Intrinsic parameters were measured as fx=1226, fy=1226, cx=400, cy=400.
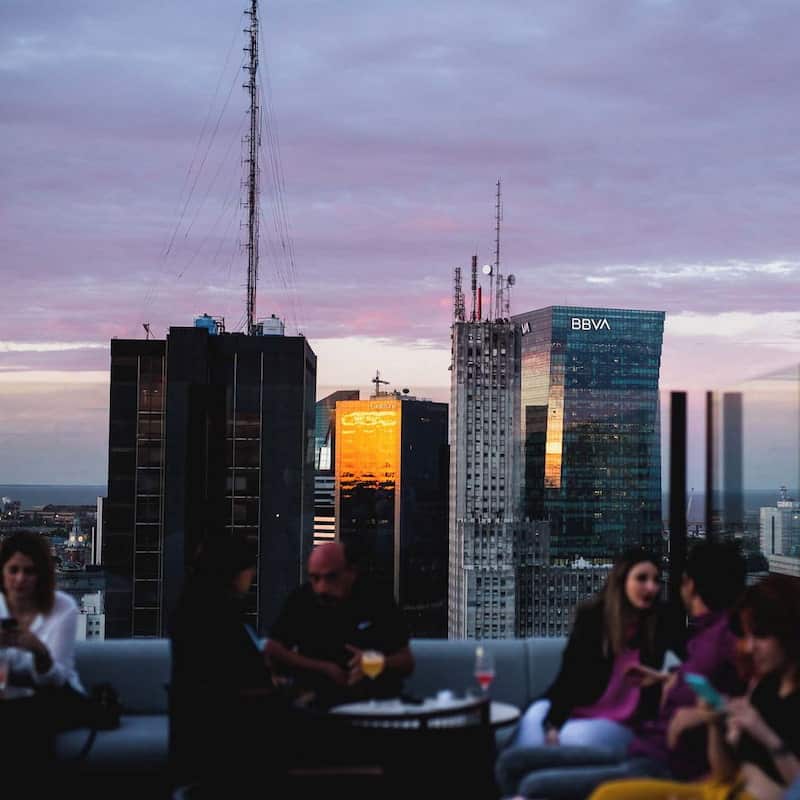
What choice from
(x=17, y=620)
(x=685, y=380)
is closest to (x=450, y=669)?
(x=17, y=620)

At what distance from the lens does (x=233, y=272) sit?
3822cm

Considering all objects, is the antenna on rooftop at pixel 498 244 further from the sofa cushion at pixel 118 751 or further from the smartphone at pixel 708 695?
the smartphone at pixel 708 695

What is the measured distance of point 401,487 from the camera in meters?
113

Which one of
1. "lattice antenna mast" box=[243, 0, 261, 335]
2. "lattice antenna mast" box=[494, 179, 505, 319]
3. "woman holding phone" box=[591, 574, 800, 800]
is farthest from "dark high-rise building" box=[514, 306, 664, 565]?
"woman holding phone" box=[591, 574, 800, 800]

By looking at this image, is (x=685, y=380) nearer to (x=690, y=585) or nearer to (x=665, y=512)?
(x=665, y=512)

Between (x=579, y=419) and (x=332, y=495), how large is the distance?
77.7 feet

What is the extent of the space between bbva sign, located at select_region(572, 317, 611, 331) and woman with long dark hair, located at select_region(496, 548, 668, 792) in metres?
113

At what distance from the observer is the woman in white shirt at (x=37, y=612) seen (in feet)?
14.7

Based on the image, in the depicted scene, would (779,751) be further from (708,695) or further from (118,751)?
(118,751)

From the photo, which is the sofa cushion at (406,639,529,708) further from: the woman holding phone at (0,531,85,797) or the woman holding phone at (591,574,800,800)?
the woman holding phone at (591,574,800,800)

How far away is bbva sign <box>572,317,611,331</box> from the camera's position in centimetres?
11569

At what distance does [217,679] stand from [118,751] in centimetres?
96

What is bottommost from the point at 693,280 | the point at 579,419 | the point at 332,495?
the point at 332,495

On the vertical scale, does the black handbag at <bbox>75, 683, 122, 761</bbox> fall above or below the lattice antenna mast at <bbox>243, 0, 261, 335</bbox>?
below
